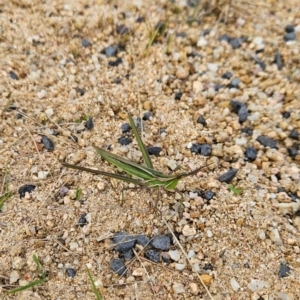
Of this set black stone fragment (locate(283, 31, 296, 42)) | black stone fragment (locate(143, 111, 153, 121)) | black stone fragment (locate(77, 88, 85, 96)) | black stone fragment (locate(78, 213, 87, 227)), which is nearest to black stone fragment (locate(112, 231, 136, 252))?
black stone fragment (locate(78, 213, 87, 227))

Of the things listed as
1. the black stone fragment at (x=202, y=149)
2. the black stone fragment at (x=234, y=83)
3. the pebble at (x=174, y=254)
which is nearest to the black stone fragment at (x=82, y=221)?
the pebble at (x=174, y=254)

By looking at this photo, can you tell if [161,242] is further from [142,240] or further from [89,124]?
[89,124]

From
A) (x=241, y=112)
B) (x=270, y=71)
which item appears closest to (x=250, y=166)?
(x=241, y=112)

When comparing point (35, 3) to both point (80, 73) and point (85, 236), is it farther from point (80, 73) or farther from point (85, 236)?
point (85, 236)

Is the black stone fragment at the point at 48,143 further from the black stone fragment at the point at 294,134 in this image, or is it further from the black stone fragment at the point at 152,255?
the black stone fragment at the point at 294,134

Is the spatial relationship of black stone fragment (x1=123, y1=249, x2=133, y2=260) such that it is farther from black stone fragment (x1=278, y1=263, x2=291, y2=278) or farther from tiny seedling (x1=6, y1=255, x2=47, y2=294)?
black stone fragment (x1=278, y1=263, x2=291, y2=278)

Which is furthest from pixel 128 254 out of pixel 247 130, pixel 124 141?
pixel 247 130

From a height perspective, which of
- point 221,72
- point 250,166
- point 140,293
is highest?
point 221,72
